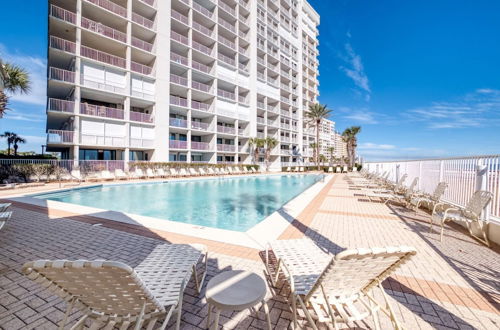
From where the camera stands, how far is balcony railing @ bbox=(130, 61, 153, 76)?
61.5 ft

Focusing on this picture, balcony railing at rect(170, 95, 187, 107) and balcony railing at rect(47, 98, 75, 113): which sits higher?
balcony railing at rect(170, 95, 187, 107)

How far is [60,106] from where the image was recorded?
15.2m

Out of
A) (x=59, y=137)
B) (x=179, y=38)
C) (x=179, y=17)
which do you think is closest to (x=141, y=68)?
(x=179, y=38)

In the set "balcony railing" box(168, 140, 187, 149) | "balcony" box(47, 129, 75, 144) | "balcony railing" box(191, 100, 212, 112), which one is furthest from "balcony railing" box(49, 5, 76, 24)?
"balcony railing" box(168, 140, 187, 149)

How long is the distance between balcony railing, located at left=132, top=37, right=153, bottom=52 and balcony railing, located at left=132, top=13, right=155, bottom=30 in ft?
4.63

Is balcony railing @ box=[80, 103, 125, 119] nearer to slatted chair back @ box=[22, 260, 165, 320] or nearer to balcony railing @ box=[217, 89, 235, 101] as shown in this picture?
balcony railing @ box=[217, 89, 235, 101]

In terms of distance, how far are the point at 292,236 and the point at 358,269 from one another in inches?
108

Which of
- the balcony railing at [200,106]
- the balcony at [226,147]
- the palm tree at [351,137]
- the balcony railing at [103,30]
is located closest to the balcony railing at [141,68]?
the balcony railing at [103,30]

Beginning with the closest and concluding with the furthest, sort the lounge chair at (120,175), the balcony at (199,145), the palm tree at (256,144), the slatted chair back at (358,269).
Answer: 1. the slatted chair back at (358,269)
2. the lounge chair at (120,175)
3. the balcony at (199,145)
4. the palm tree at (256,144)

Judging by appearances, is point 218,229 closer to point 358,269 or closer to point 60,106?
point 358,269

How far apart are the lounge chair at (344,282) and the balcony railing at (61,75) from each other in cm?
2038

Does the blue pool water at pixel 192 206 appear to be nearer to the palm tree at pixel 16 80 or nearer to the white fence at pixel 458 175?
the white fence at pixel 458 175

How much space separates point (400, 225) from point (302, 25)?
152ft

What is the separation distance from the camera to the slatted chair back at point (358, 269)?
1.47 metres
